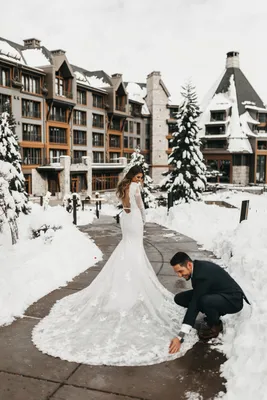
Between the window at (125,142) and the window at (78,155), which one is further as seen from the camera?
the window at (125,142)

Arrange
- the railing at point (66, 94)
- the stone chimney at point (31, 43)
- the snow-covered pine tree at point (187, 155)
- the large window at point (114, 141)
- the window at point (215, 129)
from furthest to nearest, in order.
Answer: the window at point (215, 129) < the large window at point (114, 141) < the railing at point (66, 94) < the stone chimney at point (31, 43) < the snow-covered pine tree at point (187, 155)

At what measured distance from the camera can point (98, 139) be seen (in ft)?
171

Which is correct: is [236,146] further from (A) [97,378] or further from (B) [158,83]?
(A) [97,378]

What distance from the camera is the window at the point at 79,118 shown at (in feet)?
154

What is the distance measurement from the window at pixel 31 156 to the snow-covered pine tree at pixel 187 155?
709 inches

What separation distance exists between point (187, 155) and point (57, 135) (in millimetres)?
21346

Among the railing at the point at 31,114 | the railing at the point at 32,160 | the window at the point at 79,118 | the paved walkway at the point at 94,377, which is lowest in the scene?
the paved walkway at the point at 94,377

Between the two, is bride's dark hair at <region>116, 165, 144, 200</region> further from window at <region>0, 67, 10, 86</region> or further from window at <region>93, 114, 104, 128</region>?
window at <region>93, 114, 104, 128</region>

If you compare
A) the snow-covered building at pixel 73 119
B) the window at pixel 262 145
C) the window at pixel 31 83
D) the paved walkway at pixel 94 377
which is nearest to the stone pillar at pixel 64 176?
the snow-covered building at pixel 73 119

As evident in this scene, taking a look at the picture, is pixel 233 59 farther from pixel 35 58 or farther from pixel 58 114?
pixel 35 58

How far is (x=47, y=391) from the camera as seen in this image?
3.88m

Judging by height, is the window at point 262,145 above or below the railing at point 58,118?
below

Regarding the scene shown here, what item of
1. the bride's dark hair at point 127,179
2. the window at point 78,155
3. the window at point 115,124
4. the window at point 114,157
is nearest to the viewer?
the bride's dark hair at point 127,179

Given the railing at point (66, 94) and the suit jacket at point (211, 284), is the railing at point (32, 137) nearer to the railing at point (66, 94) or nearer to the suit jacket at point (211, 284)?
the railing at point (66, 94)
